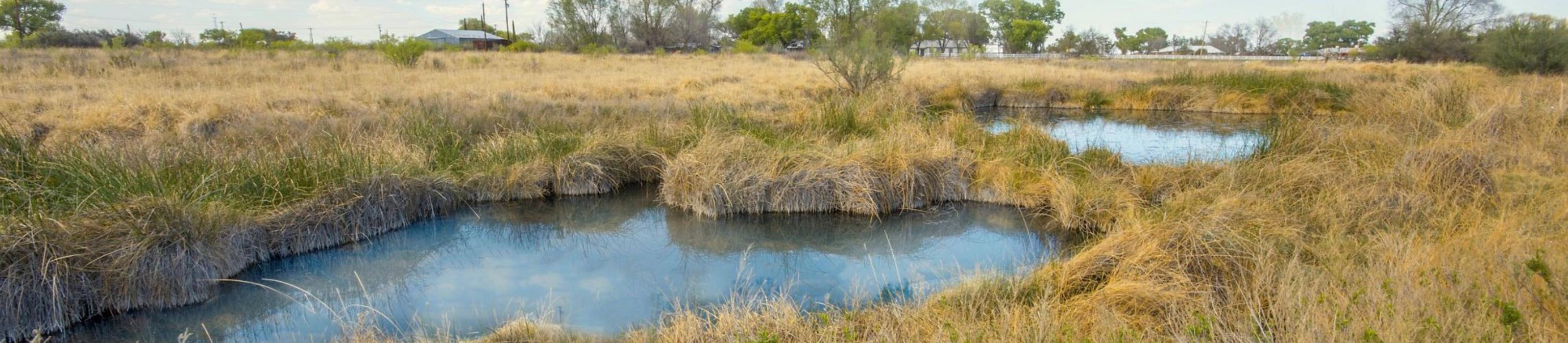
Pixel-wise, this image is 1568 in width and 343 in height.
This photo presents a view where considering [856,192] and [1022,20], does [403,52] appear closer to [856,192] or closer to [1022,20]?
[856,192]

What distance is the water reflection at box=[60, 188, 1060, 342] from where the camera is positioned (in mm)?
4559

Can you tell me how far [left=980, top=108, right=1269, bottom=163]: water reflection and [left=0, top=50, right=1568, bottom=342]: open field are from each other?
1057 mm

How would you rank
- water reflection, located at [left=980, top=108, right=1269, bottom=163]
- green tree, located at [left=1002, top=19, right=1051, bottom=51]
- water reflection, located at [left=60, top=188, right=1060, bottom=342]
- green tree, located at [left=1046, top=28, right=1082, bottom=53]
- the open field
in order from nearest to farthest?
the open field → water reflection, located at [left=60, top=188, right=1060, bottom=342] → water reflection, located at [left=980, top=108, right=1269, bottom=163] → green tree, located at [left=1046, top=28, right=1082, bottom=53] → green tree, located at [left=1002, top=19, right=1051, bottom=51]

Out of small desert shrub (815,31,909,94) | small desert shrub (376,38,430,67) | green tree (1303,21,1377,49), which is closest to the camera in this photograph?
small desert shrub (815,31,909,94)

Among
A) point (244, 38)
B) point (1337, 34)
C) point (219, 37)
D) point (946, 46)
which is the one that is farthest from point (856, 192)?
point (1337, 34)

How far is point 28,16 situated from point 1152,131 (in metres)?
49.3

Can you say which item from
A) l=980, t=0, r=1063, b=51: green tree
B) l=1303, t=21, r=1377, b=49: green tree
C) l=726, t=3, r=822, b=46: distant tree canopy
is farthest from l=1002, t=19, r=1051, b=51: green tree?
l=1303, t=21, r=1377, b=49: green tree

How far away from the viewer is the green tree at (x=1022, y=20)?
63.7 metres

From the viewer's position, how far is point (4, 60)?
1545cm

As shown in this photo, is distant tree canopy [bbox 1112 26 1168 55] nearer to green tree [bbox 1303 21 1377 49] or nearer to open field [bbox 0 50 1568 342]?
green tree [bbox 1303 21 1377 49]

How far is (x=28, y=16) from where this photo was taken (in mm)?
38562

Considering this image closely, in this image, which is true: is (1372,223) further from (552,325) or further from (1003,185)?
(552,325)

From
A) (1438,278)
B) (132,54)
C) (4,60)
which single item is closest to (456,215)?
(1438,278)

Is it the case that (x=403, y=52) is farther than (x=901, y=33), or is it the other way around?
(x=901, y=33)
